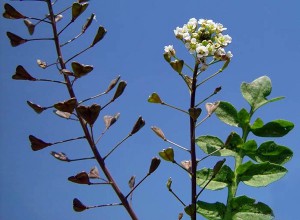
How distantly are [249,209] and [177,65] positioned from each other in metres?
0.58

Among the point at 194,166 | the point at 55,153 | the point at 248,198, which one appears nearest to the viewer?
the point at 194,166

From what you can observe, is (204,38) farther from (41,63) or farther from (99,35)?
(41,63)

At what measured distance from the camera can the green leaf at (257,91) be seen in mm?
1943

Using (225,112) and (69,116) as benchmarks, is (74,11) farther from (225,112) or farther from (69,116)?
(225,112)

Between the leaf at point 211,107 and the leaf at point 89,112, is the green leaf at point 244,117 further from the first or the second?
the leaf at point 89,112

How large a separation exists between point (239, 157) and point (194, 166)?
0.41 metres

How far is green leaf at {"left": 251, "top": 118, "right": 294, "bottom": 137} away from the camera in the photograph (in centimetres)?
187

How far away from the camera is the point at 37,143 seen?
5.34 ft

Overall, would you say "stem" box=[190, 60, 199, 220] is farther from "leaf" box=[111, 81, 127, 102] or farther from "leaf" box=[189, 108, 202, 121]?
"leaf" box=[111, 81, 127, 102]

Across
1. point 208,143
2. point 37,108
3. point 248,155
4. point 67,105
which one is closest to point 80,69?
point 67,105

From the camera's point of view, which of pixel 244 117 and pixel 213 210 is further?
pixel 244 117

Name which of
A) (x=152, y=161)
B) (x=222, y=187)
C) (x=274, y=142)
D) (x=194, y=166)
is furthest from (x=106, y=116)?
(x=274, y=142)

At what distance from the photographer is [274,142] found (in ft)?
6.06

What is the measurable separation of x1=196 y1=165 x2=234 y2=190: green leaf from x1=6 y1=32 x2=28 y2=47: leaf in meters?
0.76
